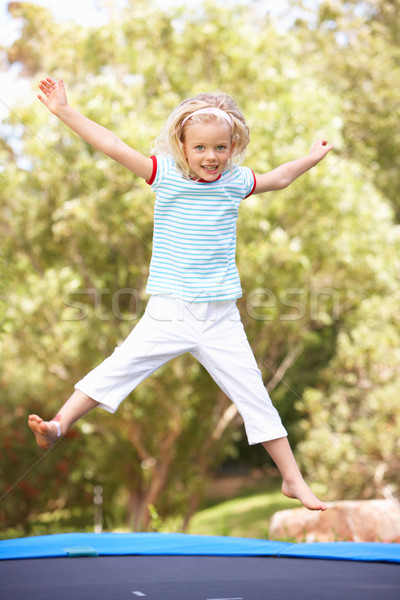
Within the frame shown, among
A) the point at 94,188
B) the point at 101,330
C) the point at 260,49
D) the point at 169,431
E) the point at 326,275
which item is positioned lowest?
the point at 169,431

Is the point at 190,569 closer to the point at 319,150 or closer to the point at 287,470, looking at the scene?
the point at 287,470

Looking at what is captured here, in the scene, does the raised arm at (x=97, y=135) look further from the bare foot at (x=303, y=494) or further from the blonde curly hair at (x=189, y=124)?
the bare foot at (x=303, y=494)

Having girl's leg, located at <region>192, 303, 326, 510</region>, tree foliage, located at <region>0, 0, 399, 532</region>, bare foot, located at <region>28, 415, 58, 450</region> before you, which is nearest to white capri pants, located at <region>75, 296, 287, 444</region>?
girl's leg, located at <region>192, 303, 326, 510</region>

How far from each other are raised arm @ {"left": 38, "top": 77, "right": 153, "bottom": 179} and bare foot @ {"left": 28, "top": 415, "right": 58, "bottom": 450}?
30.1 inches

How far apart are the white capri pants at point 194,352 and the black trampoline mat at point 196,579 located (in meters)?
0.45

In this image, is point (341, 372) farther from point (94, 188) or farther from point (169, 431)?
point (94, 188)

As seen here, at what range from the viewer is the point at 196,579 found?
90.7 inches

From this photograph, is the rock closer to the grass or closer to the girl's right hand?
the girl's right hand

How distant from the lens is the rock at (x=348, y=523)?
14.8ft

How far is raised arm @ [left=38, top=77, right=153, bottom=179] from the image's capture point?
2143mm

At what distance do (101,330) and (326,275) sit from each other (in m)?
2.25

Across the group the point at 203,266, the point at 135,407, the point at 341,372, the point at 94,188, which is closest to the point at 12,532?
the point at 135,407

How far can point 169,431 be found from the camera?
7348 mm

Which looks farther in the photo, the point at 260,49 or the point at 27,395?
the point at 27,395
